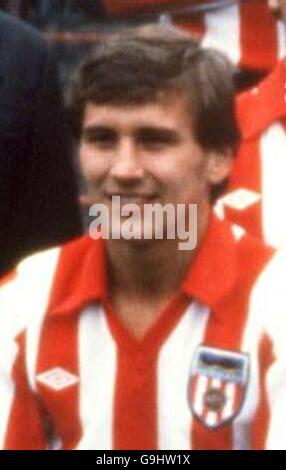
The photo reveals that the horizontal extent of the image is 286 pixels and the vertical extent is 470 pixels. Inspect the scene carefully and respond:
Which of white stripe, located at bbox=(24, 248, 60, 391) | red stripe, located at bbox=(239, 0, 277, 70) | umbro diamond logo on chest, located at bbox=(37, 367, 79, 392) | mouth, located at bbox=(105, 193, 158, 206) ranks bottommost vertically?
umbro diamond logo on chest, located at bbox=(37, 367, 79, 392)

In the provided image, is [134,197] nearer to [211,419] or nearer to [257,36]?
[211,419]

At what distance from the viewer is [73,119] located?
1.20m

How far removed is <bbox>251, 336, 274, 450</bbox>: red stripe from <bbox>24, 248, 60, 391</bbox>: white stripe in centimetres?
22

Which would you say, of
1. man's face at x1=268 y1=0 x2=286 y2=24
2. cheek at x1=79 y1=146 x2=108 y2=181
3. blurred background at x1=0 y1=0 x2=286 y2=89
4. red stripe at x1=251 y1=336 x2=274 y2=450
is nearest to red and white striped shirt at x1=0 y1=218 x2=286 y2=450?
red stripe at x1=251 y1=336 x2=274 y2=450

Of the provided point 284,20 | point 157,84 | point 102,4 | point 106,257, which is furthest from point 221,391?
point 102,4

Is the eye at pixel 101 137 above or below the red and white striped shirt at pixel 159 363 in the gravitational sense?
above

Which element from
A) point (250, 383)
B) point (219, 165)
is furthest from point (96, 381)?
point (219, 165)

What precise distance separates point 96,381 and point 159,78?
0.31 metres

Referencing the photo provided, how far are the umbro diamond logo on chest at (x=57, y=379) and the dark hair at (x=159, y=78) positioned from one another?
0.24 meters

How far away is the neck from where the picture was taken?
117 centimetres

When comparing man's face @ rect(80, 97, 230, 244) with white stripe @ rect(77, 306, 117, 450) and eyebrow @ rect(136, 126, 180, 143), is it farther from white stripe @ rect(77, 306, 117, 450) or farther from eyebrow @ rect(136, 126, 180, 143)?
white stripe @ rect(77, 306, 117, 450)

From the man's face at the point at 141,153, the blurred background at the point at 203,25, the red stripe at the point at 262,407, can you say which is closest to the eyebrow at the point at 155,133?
the man's face at the point at 141,153

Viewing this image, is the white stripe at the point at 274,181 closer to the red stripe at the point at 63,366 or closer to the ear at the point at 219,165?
the ear at the point at 219,165

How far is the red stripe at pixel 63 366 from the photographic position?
1146mm
